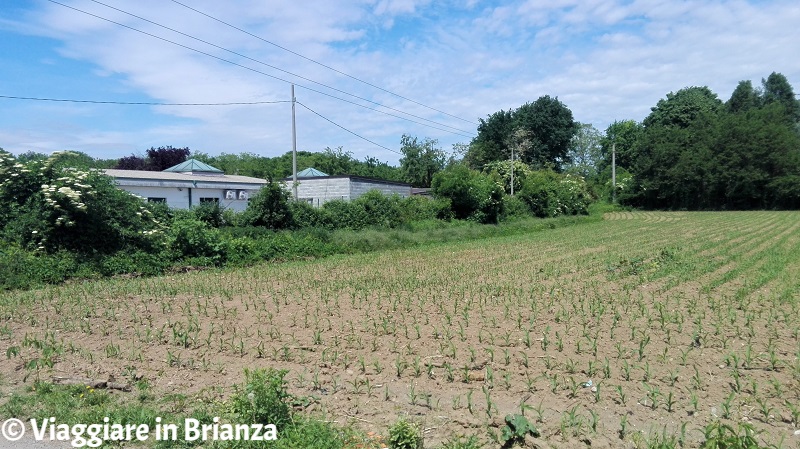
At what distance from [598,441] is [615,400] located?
3.04ft

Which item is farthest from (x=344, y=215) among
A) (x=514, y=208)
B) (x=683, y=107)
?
(x=683, y=107)

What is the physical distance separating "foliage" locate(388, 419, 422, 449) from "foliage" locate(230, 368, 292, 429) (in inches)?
39.9

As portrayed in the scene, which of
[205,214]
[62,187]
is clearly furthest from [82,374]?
[205,214]

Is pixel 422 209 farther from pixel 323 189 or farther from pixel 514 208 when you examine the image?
pixel 514 208

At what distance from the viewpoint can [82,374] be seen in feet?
20.9

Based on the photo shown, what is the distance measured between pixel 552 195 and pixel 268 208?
28365 millimetres

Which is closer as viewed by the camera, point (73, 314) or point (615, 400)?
point (615, 400)

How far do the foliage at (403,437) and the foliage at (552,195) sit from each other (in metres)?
40.7

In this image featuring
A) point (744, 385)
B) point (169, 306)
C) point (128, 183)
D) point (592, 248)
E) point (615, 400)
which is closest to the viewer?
point (615, 400)

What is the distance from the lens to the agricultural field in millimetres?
5148

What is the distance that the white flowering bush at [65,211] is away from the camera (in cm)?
1503

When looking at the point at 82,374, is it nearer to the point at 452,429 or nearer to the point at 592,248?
the point at 452,429

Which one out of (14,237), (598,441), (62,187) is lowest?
(598,441)

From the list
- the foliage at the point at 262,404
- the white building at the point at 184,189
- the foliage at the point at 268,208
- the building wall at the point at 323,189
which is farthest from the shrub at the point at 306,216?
the foliage at the point at 262,404
